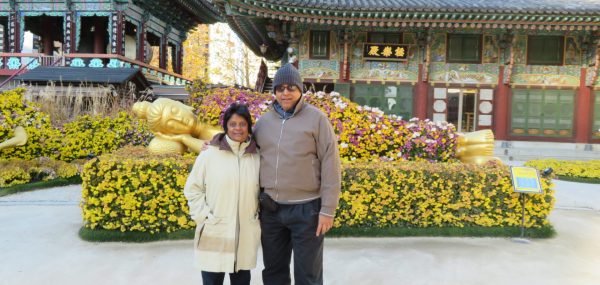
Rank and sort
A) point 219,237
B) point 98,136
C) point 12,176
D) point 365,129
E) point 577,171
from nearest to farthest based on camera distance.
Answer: point 219,237 < point 365,129 < point 12,176 < point 98,136 < point 577,171

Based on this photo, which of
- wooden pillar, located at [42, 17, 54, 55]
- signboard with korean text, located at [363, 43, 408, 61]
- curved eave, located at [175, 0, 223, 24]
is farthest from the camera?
curved eave, located at [175, 0, 223, 24]

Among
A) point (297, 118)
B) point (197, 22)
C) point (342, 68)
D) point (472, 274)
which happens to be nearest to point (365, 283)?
point (472, 274)

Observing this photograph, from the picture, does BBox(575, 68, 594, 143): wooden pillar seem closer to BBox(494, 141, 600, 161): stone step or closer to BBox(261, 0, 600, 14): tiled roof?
BBox(494, 141, 600, 161): stone step

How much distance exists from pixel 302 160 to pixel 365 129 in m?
2.98

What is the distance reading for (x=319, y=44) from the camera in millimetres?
14984

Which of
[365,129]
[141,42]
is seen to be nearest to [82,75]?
[141,42]

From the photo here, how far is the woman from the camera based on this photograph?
2.69m

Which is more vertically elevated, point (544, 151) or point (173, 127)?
point (173, 127)

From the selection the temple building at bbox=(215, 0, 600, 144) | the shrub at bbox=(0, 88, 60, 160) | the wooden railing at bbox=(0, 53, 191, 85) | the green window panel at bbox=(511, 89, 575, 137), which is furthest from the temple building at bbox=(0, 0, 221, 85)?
the green window panel at bbox=(511, 89, 575, 137)

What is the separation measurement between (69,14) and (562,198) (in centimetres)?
1959

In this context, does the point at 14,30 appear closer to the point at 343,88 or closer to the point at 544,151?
the point at 343,88

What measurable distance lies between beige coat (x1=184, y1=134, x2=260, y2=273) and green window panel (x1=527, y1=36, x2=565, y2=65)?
51.5 ft

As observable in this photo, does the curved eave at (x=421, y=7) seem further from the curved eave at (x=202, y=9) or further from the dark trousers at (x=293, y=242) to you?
the curved eave at (x=202, y=9)

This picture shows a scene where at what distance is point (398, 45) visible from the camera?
14945mm
